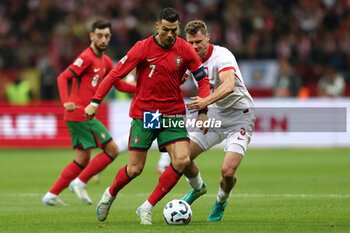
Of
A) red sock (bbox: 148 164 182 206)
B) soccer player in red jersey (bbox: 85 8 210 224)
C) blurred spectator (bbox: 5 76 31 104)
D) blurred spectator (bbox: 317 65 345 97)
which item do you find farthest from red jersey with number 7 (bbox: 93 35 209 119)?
blurred spectator (bbox: 5 76 31 104)

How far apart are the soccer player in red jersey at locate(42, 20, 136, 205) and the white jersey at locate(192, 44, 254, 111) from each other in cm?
214

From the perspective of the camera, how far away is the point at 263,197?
32.2ft

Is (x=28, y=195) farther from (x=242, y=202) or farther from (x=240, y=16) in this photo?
(x=240, y=16)

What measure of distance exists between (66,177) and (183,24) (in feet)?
43.7

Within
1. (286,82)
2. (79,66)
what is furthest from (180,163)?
(286,82)

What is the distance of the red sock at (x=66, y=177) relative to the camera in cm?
940

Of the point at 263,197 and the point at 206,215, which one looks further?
the point at 263,197

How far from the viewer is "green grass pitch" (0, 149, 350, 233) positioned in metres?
7.17

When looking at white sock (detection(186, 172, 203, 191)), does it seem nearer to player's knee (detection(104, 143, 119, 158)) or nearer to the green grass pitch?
the green grass pitch

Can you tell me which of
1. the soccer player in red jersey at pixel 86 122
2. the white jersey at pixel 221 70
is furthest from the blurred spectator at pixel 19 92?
the white jersey at pixel 221 70

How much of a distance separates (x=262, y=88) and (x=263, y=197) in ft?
37.8

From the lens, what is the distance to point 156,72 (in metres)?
7.29

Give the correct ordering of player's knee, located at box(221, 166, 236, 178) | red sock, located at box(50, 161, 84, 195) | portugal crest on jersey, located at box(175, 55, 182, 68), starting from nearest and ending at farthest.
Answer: portugal crest on jersey, located at box(175, 55, 182, 68) < player's knee, located at box(221, 166, 236, 178) < red sock, located at box(50, 161, 84, 195)

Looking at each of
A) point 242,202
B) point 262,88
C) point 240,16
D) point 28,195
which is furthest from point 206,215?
point 240,16
